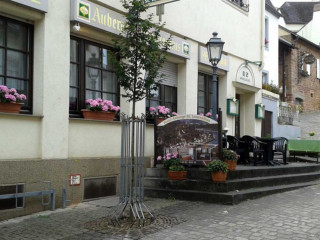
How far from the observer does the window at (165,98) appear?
36.1 ft

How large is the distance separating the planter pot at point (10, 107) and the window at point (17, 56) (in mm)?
470

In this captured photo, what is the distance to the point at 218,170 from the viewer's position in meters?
8.25

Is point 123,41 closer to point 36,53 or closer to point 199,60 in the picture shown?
point 36,53

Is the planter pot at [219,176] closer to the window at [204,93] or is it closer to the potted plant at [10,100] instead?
the potted plant at [10,100]

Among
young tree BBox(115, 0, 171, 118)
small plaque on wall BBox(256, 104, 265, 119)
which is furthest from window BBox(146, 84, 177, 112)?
small plaque on wall BBox(256, 104, 265, 119)

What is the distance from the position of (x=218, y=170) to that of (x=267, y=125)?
9.99 metres

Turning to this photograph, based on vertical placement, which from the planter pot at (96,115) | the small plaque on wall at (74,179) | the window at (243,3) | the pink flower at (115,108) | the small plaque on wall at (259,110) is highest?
the window at (243,3)

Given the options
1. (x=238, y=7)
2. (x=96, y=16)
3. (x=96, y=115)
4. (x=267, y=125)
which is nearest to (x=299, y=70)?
(x=267, y=125)

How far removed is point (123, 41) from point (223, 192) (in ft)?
12.2

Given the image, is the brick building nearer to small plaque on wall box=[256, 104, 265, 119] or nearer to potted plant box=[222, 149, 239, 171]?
small plaque on wall box=[256, 104, 265, 119]

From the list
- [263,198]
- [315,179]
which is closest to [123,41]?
[263,198]

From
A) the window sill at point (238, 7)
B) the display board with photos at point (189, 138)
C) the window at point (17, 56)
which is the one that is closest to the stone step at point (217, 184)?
the display board with photos at point (189, 138)

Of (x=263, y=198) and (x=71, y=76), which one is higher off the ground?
(x=71, y=76)

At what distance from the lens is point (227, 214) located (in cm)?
714
